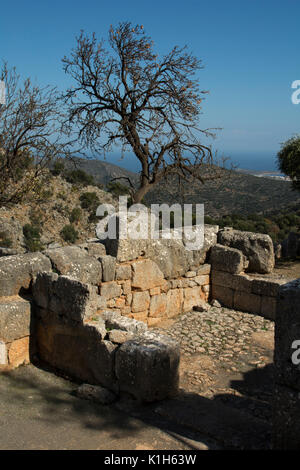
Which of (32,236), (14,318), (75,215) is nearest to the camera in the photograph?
(14,318)

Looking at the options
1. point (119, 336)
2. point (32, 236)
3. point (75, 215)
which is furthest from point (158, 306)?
point (75, 215)

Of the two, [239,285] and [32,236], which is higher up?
[32,236]

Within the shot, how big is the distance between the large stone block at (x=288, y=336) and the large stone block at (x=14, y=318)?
12.7 feet

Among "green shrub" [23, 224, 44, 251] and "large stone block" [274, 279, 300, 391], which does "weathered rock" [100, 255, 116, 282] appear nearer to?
"large stone block" [274, 279, 300, 391]

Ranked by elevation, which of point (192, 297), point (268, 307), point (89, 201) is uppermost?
point (89, 201)

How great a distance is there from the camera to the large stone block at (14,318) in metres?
5.86

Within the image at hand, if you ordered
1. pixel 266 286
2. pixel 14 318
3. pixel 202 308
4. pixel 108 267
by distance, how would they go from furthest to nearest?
pixel 202 308
pixel 266 286
pixel 108 267
pixel 14 318

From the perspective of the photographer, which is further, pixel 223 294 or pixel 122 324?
pixel 223 294

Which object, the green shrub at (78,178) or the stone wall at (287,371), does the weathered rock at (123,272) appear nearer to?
the stone wall at (287,371)

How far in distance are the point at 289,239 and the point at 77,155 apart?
755cm

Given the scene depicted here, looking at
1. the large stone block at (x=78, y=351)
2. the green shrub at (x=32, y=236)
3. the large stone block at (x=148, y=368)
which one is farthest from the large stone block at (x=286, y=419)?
the green shrub at (x=32, y=236)

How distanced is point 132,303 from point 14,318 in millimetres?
2394

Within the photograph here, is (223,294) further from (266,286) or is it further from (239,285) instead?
(266,286)

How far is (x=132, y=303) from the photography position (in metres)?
7.76
